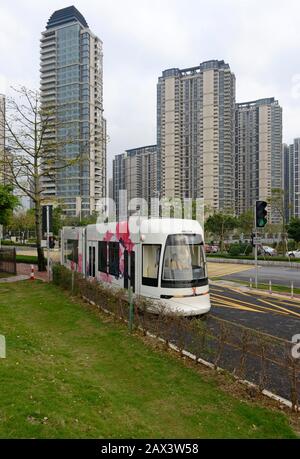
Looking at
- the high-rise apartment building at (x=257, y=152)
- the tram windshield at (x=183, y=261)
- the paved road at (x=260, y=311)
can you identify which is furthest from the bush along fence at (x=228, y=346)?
the high-rise apartment building at (x=257, y=152)

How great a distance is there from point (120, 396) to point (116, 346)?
296cm

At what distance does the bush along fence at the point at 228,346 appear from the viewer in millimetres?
6266

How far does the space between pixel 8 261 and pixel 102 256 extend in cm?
1207

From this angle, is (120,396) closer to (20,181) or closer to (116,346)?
(116,346)

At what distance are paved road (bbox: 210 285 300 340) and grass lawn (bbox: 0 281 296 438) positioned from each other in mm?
4364

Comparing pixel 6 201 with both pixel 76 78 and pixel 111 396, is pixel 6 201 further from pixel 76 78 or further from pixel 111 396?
pixel 76 78

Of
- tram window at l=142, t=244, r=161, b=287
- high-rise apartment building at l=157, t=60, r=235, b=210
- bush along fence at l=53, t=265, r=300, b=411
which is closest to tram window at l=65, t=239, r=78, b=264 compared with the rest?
bush along fence at l=53, t=265, r=300, b=411

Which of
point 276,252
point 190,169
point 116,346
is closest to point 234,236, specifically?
point 190,169

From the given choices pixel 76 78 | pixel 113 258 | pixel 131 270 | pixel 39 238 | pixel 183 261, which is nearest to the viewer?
pixel 183 261

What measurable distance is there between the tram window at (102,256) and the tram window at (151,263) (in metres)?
3.69

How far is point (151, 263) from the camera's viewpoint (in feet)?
39.3

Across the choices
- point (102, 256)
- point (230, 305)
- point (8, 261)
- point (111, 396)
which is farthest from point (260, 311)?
point (8, 261)

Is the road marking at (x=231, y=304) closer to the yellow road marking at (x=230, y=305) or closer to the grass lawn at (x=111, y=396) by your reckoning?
the yellow road marking at (x=230, y=305)

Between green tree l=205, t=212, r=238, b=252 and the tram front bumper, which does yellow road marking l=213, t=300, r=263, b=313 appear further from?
green tree l=205, t=212, r=238, b=252
